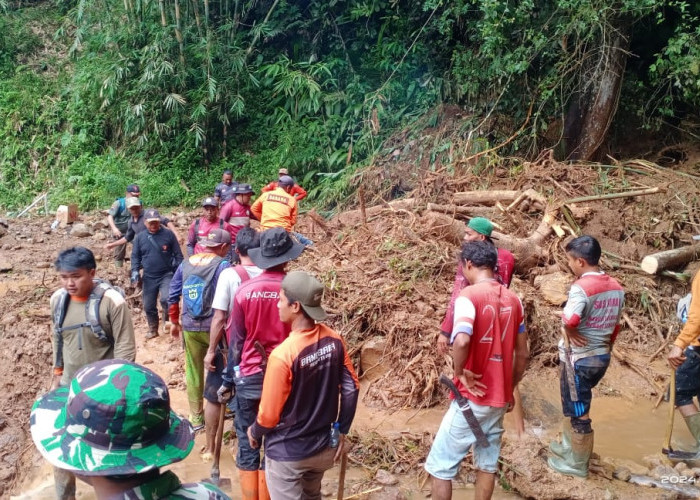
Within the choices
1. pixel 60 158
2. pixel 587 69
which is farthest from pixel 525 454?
pixel 60 158

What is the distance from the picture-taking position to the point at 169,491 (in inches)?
71.9

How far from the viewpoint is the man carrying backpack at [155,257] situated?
7086 mm

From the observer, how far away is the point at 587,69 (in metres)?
9.83

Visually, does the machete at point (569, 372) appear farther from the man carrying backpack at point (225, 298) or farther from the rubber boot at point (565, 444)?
the man carrying backpack at point (225, 298)

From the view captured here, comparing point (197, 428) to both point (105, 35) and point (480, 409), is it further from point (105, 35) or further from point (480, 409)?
point (105, 35)

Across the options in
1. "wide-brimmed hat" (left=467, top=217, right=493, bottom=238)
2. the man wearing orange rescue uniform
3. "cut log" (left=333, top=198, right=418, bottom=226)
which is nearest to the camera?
the man wearing orange rescue uniform

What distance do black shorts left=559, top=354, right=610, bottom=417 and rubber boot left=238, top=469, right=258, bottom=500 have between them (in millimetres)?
2279

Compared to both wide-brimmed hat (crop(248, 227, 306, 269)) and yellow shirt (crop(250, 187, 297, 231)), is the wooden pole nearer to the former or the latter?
yellow shirt (crop(250, 187, 297, 231))

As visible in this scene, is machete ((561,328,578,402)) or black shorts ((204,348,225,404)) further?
black shorts ((204,348,225,404))

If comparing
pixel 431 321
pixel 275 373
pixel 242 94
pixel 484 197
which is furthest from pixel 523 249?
pixel 242 94

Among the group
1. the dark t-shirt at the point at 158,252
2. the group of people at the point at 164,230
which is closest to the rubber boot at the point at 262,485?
the group of people at the point at 164,230

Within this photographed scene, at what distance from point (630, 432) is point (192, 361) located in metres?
3.86

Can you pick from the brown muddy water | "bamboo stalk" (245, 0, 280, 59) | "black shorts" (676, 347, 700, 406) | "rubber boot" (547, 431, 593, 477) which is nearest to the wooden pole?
the brown muddy water

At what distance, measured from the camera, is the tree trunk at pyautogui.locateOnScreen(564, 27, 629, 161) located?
9.59 m
